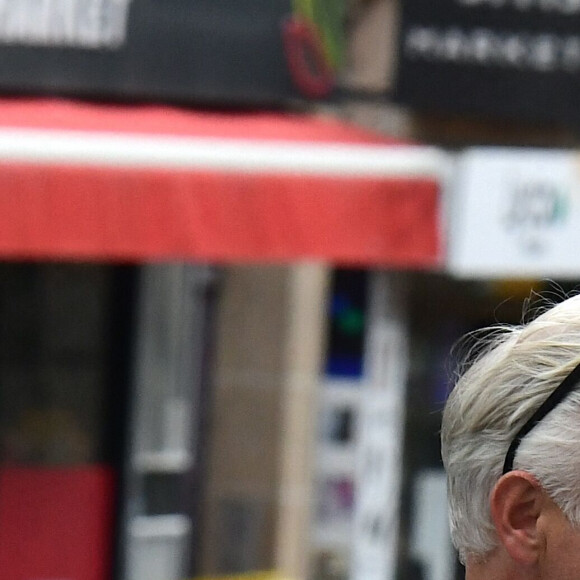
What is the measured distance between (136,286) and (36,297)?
0.50 m

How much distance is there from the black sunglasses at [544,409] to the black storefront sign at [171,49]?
4905 mm

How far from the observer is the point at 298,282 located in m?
7.34

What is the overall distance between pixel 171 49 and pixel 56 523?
2.30 meters

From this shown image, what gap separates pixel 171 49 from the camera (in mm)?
6648

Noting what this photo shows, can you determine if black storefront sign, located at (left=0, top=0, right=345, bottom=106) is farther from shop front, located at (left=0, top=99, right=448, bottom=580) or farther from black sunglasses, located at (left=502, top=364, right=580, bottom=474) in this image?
black sunglasses, located at (left=502, top=364, right=580, bottom=474)

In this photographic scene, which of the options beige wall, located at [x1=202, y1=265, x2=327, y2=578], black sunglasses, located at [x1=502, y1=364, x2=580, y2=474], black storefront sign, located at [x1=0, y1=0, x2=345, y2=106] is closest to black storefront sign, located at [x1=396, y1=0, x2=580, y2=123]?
black storefront sign, located at [x1=0, y1=0, x2=345, y2=106]

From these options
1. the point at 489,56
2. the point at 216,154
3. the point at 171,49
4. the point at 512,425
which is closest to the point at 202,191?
the point at 216,154

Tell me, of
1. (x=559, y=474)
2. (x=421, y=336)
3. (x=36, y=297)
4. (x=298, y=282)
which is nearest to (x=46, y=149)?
(x=36, y=297)

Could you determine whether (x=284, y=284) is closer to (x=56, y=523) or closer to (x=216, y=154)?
(x=56, y=523)

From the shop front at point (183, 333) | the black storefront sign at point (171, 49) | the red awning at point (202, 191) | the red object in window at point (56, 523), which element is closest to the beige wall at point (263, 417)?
the shop front at point (183, 333)

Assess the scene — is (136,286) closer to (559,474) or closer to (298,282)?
(298,282)

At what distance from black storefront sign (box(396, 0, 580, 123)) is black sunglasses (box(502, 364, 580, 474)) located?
17.3 ft

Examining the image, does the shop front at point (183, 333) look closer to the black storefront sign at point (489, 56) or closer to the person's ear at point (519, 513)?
the black storefront sign at point (489, 56)

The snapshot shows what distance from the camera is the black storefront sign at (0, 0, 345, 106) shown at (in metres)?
6.46
